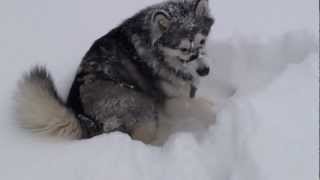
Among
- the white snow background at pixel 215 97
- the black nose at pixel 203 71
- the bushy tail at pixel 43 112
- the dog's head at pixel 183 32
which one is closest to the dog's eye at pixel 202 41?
the dog's head at pixel 183 32

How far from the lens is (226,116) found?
346 cm

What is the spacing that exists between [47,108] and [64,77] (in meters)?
0.80

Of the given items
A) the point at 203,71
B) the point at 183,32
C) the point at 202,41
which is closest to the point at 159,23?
the point at 183,32

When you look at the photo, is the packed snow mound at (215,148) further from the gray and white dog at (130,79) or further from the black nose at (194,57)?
the black nose at (194,57)

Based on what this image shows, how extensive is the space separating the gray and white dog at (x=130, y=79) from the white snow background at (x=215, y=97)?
19 centimetres

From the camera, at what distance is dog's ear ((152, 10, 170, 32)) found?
3734mm

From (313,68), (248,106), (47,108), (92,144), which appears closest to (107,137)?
(92,144)

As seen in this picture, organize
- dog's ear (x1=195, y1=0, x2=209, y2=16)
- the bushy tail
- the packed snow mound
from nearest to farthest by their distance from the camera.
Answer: the packed snow mound < the bushy tail < dog's ear (x1=195, y1=0, x2=209, y2=16)

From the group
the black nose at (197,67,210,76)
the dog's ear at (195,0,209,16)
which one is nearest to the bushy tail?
the black nose at (197,67,210,76)

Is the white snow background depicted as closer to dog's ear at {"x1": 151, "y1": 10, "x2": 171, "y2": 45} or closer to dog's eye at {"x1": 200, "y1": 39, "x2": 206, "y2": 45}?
dog's eye at {"x1": 200, "y1": 39, "x2": 206, "y2": 45}

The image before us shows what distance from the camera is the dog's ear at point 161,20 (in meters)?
3.73

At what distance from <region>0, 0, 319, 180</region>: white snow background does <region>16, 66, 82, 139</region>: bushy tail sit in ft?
0.30

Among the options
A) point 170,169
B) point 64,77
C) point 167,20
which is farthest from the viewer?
point 64,77

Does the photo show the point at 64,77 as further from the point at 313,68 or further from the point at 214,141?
the point at 313,68
